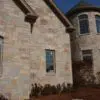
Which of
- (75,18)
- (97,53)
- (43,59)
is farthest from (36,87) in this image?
(75,18)

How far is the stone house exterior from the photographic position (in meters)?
24.3

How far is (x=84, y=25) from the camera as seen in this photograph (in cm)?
2552

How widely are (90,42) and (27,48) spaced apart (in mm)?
11228

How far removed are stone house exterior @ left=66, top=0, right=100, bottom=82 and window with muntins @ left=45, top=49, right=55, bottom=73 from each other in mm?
6134

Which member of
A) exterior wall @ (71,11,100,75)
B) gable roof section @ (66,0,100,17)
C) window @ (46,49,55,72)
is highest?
gable roof section @ (66,0,100,17)

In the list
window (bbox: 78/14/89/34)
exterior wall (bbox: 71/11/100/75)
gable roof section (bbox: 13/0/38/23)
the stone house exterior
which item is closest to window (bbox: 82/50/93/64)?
the stone house exterior

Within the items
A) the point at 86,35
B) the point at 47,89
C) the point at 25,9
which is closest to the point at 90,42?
the point at 86,35

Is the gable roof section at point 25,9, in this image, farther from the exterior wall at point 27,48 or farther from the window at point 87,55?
the window at point 87,55

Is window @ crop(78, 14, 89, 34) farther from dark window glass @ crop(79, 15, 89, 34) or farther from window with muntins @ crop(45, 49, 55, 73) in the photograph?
window with muntins @ crop(45, 49, 55, 73)

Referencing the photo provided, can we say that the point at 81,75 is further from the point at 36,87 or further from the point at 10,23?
the point at 10,23

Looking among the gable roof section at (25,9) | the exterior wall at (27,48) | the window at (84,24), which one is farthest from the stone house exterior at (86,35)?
the gable roof section at (25,9)

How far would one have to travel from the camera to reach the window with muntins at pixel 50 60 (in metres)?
18.8

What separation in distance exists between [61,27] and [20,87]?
810 centimetres

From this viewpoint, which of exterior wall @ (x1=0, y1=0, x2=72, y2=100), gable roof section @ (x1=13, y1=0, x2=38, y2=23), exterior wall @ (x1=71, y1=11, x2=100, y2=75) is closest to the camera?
exterior wall @ (x1=0, y1=0, x2=72, y2=100)
